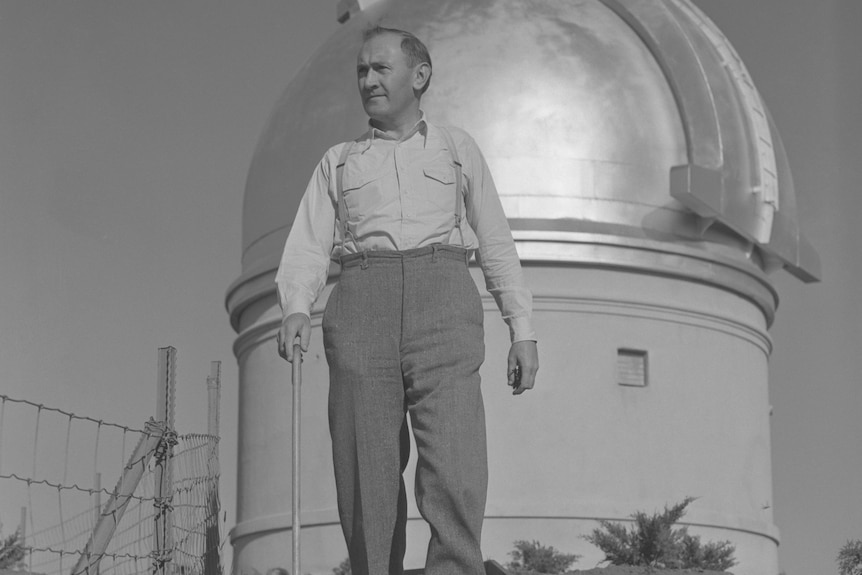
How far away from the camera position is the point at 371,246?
5504 mm

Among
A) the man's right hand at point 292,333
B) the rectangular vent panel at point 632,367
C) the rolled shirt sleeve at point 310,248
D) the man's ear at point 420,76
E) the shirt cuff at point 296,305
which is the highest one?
the rectangular vent panel at point 632,367

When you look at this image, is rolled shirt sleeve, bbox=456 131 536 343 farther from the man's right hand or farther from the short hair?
the man's right hand

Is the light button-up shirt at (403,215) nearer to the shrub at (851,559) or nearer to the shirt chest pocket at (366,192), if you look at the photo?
the shirt chest pocket at (366,192)

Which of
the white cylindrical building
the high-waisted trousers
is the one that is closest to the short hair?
the high-waisted trousers

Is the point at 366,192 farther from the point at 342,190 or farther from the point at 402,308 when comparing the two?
the point at 402,308

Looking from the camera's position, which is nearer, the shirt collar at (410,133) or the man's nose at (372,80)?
the man's nose at (372,80)

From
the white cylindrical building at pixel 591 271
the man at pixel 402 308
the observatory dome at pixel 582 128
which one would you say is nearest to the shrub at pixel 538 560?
the white cylindrical building at pixel 591 271

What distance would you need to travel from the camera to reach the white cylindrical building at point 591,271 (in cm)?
1892

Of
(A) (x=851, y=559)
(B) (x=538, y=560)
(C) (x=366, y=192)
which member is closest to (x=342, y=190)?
(C) (x=366, y=192)

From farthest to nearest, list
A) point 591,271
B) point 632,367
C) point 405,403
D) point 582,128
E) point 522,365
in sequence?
1. point 632,367
2. point 591,271
3. point 582,128
4. point 522,365
5. point 405,403

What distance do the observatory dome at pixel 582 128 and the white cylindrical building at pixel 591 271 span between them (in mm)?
27

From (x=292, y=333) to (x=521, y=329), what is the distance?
30.6 inches

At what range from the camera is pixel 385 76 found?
557 cm

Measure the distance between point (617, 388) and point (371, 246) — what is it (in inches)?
557
